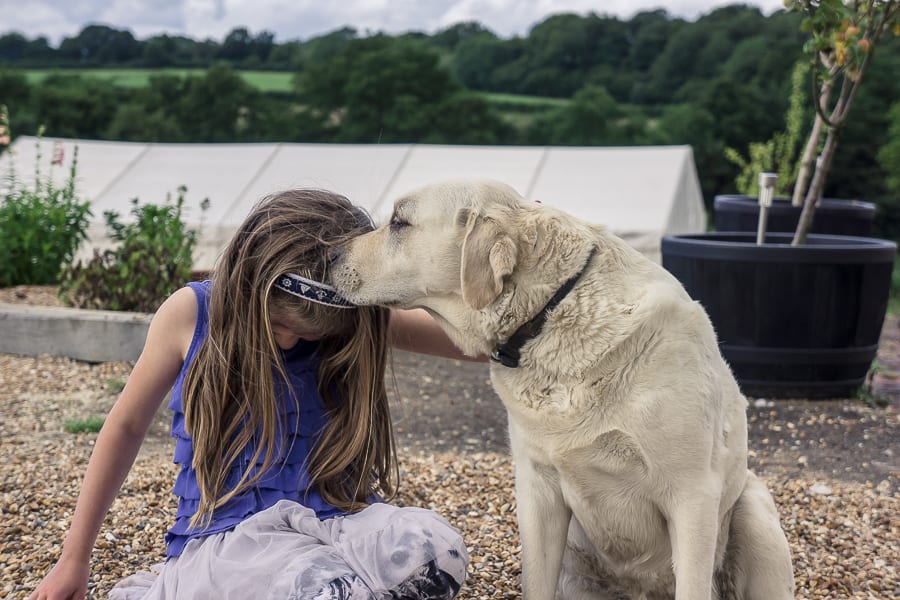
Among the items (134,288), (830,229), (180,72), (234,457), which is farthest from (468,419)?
(180,72)

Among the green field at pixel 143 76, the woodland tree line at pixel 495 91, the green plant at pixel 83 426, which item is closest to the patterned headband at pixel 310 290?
the green plant at pixel 83 426

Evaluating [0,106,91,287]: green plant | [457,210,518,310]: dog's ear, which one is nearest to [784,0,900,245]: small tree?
[457,210,518,310]: dog's ear

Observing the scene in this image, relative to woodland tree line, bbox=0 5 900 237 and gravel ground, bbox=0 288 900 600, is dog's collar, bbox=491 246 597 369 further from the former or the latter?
woodland tree line, bbox=0 5 900 237

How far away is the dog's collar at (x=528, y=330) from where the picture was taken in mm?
2268

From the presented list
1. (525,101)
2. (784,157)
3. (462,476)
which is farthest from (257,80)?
(462,476)

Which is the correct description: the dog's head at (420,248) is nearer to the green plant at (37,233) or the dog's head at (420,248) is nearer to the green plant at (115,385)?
the green plant at (115,385)

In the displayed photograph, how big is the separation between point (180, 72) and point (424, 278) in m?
25.5

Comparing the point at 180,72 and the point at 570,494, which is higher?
the point at 180,72

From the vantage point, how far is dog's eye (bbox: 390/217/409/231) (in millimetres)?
2414

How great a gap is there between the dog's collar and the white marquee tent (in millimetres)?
5677

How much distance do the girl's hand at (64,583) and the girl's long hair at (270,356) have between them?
1.07 feet

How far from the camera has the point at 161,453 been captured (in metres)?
4.32

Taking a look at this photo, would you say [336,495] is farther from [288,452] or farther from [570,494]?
[570,494]

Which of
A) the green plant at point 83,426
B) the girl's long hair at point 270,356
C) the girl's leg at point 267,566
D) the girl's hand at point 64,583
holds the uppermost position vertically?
the girl's long hair at point 270,356
